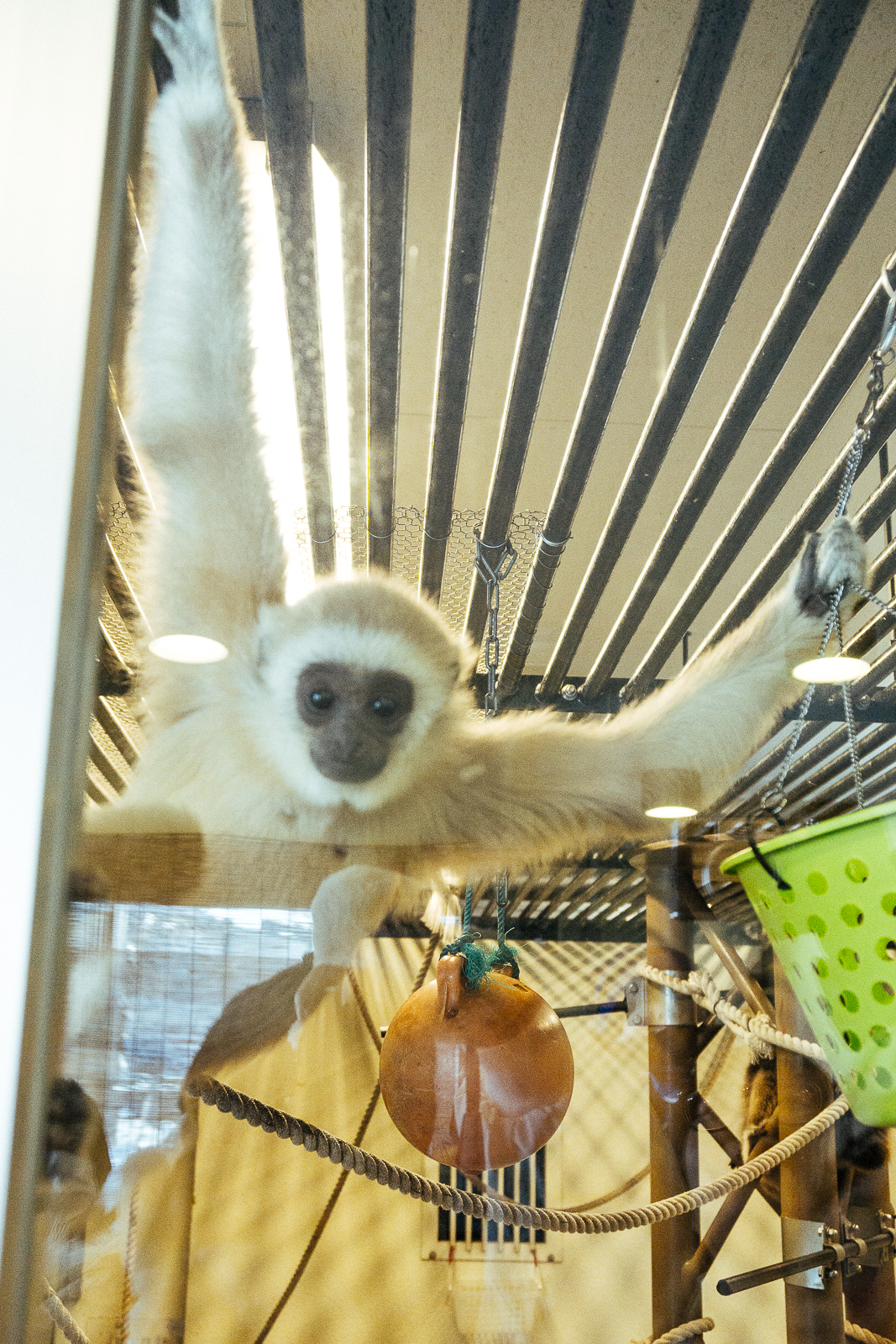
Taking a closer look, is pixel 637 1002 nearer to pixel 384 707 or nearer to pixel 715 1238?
pixel 715 1238

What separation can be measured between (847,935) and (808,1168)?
51 centimetres

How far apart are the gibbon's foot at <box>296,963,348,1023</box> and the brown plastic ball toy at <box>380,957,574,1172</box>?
0.09 metres

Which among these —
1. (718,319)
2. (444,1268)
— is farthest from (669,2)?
(444,1268)

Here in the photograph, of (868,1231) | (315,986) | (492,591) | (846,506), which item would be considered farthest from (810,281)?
(868,1231)

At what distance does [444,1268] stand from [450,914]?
528 mm

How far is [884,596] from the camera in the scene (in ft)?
3.89

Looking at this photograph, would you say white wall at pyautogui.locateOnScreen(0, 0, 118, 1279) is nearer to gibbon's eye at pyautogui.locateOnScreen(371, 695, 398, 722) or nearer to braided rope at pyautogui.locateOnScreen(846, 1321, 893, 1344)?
gibbon's eye at pyautogui.locateOnScreen(371, 695, 398, 722)

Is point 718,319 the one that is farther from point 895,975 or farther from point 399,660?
point 895,975

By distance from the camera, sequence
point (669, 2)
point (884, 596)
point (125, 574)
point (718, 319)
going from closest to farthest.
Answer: point (125, 574)
point (669, 2)
point (718, 319)
point (884, 596)

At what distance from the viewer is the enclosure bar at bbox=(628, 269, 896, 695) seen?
1.03 meters

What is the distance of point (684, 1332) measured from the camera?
3.87 ft

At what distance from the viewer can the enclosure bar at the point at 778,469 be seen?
3.38 ft

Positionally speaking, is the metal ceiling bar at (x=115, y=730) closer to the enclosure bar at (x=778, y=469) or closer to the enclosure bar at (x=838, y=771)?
the enclosure bar at (x=778, y=469)

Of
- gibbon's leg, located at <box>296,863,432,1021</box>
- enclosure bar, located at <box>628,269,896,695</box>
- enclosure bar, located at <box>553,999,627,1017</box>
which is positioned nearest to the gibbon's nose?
gibbon's leg, located at <box>296,863,432,1021</box>
